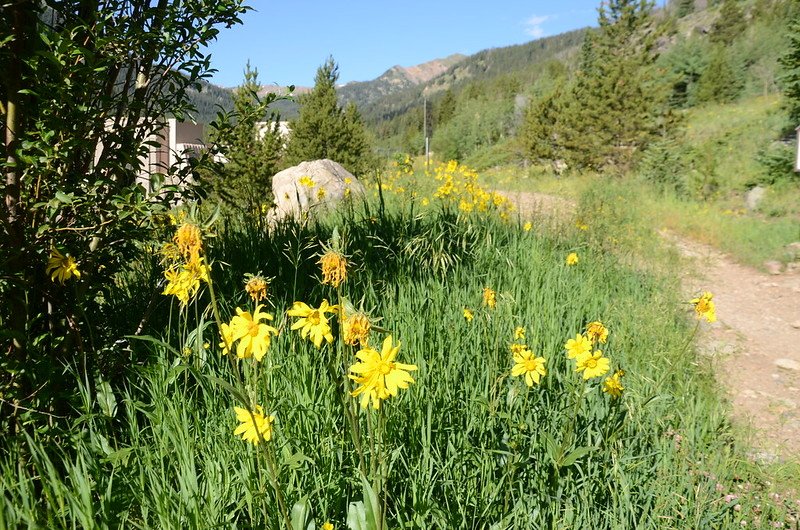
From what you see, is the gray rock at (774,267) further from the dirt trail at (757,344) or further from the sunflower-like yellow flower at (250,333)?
the sunflower-like yellow flower at (250,333)

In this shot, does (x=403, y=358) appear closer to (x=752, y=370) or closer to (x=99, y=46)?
(x=99, y=46)

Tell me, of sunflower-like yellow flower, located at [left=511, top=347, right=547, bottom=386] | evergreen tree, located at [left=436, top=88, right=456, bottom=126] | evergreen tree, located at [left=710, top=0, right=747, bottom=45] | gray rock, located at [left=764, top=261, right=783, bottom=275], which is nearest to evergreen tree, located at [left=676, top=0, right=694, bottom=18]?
evergreen tree, located at [left=710, top=0, right=747, bottom=45]

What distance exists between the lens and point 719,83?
1103 inches

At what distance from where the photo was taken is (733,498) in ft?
6.39

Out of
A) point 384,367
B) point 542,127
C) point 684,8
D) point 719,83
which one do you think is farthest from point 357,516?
point 684,8

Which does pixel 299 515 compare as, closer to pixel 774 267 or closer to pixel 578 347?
pixel 578 347

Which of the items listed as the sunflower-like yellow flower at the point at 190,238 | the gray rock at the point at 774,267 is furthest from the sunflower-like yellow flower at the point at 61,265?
the gray rock at the point at 774,267

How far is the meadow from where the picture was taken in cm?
119

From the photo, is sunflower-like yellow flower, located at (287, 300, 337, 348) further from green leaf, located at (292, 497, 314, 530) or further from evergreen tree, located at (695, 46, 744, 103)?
evergreen tree, located at (695, 46, 744, 103)

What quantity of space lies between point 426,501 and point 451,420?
0.44 meters

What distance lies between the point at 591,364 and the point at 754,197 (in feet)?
37.9

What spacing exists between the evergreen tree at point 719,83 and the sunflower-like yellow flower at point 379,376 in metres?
33.1

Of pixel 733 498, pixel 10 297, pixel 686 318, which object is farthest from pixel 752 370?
pixel 10 297

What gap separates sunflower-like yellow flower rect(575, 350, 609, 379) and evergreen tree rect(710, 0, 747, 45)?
46.0 m
